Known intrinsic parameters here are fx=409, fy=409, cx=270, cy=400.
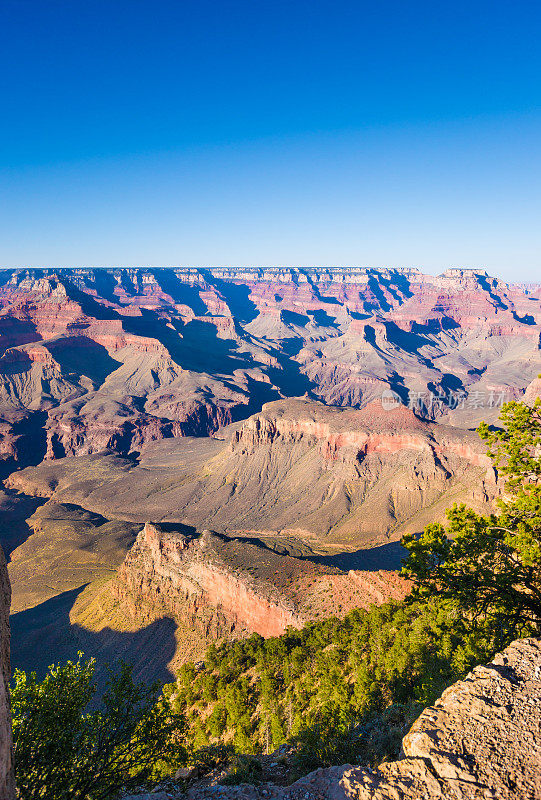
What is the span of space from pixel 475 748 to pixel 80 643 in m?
68.1

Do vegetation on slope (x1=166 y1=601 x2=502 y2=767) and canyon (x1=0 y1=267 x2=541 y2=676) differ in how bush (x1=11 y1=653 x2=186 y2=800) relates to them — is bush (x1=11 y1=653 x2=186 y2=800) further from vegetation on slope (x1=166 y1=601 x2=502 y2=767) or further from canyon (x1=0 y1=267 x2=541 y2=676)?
canyon (x1=0 y1=267 x2=541 y2=676)

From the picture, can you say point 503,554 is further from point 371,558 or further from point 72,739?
point 371,558

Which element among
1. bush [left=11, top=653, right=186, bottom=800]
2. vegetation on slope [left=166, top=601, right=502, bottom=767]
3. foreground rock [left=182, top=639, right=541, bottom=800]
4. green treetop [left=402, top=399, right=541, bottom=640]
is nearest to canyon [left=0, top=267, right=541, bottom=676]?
vegetation on slope [left=166, top=601, right=502, bottom=767]

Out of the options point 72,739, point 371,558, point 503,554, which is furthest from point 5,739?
point 371,558

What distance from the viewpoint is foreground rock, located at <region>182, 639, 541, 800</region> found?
30.1 ft

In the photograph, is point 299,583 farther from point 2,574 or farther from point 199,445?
point 199,445

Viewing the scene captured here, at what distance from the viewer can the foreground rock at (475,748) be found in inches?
361

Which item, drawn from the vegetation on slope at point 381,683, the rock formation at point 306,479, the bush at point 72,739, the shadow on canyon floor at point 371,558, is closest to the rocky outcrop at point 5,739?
the bush at point 72,739

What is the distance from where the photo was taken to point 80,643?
6188 cm

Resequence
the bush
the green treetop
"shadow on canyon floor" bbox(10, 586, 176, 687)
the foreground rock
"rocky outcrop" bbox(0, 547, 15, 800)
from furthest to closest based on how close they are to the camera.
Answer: "shadow on canyon floor" bbox(10, 586, 176, 687), the bush, the green treetop, "rocky outcrop" bbox(0, 547, 15, 800), the foreground rock

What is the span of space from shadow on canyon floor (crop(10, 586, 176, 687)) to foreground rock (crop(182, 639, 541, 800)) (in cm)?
4710

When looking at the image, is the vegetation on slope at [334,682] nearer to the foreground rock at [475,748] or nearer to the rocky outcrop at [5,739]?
the foreground rock at [475,748]

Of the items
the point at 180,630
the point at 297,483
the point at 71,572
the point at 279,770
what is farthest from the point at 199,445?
the point at 279,770

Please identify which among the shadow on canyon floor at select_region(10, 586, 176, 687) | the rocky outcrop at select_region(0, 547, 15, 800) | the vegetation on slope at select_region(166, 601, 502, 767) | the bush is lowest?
the shadow on canyon floor at select_region(10, 586, 176, 687)
